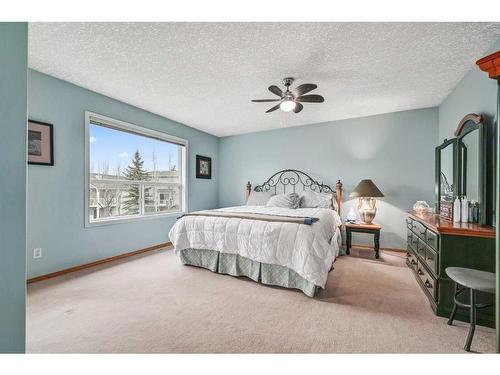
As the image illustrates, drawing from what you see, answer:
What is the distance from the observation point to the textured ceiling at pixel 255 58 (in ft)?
6.44

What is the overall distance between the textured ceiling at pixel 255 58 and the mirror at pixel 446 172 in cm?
81

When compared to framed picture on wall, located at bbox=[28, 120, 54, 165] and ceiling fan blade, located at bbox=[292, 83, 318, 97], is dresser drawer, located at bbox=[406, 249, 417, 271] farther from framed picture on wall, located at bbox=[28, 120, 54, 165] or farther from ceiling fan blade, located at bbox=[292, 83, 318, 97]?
framed picture on wall, located at bbox=[28, 120, 54, 165]

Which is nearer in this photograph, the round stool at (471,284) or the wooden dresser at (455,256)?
the round stool at (471,284)

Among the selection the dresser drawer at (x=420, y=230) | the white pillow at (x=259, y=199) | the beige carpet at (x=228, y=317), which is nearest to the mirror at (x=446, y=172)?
the dresser drawer at (x=420, y=230)

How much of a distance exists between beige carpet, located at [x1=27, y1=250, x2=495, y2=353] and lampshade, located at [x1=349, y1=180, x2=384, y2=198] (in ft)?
4.30

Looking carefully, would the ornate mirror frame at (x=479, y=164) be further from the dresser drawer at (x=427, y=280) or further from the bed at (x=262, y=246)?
the bed at (x=262, y=246)

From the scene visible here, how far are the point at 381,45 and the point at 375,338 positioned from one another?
98.3 inches

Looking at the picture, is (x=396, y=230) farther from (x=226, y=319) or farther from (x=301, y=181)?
(x=226, y=319)

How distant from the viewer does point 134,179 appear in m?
4.05

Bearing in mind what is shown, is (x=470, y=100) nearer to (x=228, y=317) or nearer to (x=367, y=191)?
(x=367, y=191)

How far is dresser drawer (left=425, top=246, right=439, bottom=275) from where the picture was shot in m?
2.08

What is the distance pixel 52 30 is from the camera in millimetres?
1994
